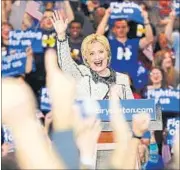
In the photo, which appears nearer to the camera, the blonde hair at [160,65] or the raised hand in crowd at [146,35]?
the raised hand in crowd at [146,35]

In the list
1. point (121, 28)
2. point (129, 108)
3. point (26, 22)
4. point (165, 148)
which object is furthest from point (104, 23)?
point (129, 108)

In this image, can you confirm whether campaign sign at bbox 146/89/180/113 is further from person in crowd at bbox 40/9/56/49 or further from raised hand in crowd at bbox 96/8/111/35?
person in crowd at bbox 40/9/56/49

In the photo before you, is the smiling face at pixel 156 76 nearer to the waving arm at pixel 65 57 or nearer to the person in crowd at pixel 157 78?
the person in crowd at pixel 157 78

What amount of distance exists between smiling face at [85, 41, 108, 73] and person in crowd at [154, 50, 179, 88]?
1.21m

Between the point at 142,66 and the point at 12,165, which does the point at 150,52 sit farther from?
the point at 12,165

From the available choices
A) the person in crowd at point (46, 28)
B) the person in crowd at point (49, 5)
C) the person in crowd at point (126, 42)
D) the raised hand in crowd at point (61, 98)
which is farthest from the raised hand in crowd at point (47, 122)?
the person in crowd at point (49, 5)

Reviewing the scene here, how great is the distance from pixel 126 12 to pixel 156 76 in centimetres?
37

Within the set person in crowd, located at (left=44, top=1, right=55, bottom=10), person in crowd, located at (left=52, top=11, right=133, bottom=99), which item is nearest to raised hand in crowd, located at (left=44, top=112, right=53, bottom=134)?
person in crowd, located at (left=52, top=11, right=133, bottom=99)

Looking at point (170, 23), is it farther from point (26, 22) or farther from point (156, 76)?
point (26, 22)

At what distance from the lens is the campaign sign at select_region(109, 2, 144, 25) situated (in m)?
2.62

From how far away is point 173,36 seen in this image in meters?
2.86

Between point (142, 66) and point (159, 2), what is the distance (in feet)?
1.27

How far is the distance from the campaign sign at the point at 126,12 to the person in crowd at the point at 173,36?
20 cm

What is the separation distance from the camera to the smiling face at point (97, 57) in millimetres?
1649
